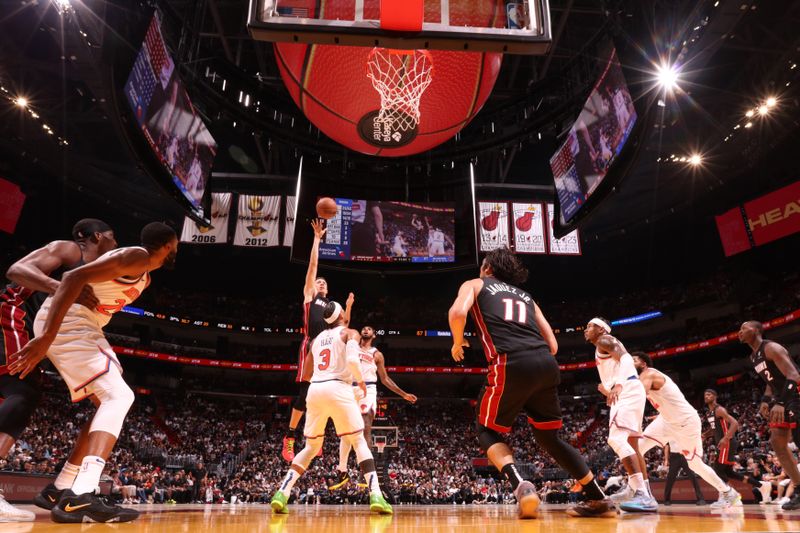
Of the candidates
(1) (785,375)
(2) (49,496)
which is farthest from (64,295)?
(1) (785,375)

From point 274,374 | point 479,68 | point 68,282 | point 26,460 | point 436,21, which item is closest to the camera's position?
point 68,282

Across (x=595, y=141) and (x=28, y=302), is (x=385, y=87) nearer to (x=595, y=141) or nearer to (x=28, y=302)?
(x=595, y=141)

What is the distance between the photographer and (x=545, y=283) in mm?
27656

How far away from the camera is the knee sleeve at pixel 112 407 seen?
2.90 metres

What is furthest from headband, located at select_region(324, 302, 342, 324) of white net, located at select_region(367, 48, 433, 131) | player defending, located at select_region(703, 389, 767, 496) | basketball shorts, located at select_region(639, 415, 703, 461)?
player defending, located at select_region(703, 389, 767, 496)

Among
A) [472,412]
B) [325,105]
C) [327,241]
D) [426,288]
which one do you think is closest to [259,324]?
[426,288]

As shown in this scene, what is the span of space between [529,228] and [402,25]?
10.9m

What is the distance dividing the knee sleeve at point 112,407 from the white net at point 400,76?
518 cm

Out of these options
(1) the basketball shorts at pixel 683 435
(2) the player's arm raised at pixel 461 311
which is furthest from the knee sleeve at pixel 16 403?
(1) the basketball shorts at pixel 683 435

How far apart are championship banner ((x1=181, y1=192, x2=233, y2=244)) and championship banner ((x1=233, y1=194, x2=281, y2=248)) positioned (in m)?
0.33

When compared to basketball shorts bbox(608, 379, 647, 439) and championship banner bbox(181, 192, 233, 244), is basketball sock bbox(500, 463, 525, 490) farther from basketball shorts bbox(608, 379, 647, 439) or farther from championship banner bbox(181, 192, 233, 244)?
championship banner bbox(181, 192, 233, 244)

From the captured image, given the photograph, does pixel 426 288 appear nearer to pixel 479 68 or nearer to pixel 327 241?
pixel 327 241

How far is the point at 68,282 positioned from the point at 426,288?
85.4ft

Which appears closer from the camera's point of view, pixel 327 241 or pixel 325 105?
pixel 325 105
